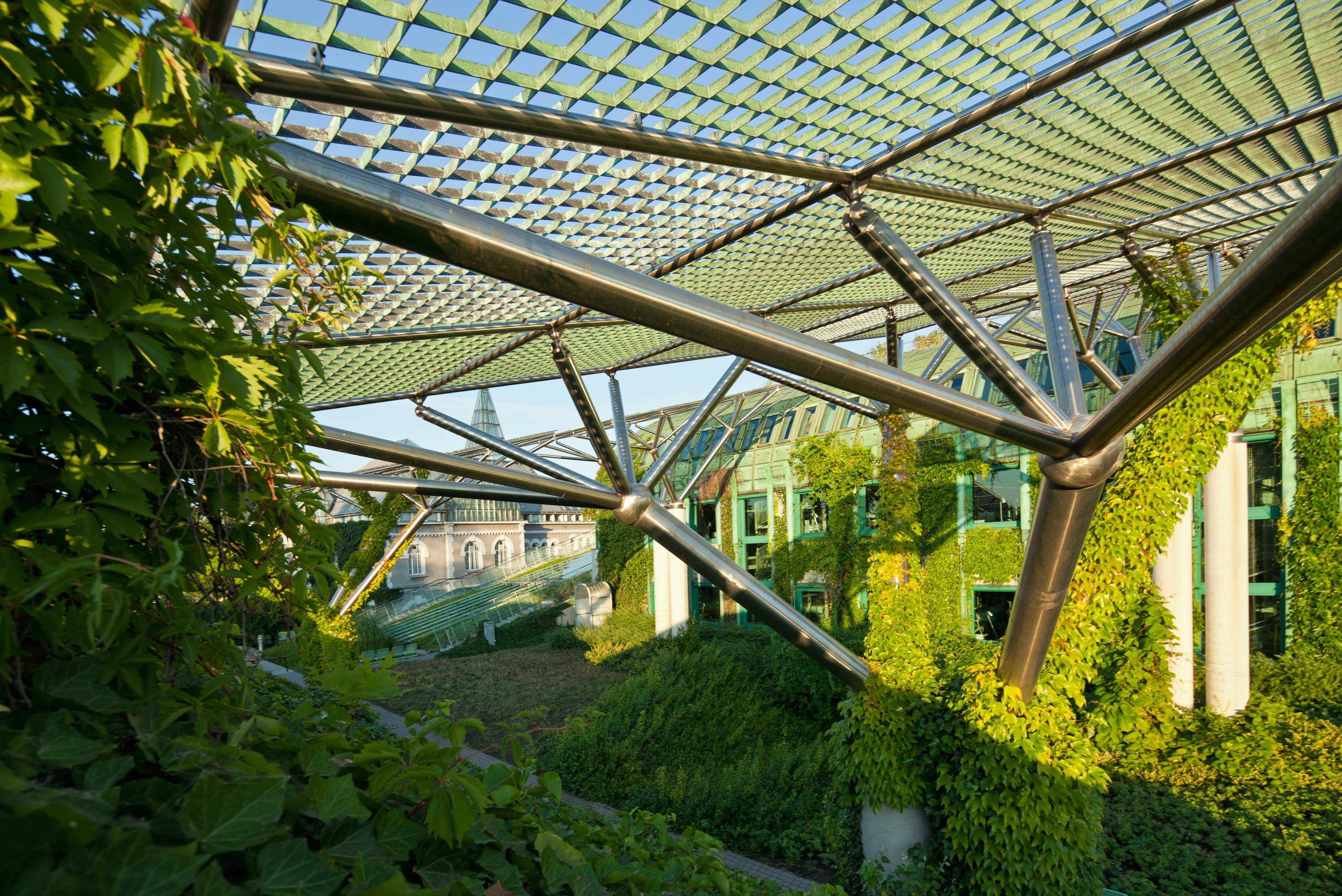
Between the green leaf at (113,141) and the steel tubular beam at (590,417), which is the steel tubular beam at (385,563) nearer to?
the steel tubular beam at (590,417)

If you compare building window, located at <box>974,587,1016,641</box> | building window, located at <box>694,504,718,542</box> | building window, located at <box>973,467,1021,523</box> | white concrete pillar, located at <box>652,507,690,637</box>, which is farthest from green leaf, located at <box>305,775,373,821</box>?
building window, located at <box>694,504,718,542</box>

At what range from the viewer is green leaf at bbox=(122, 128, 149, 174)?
1085 mm

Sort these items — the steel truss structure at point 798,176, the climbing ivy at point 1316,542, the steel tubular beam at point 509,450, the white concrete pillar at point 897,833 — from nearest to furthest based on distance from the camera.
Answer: the steel truss structure at point 798,176 < the white concrete pillar at point 897,833 < the steel tubular beam at point 509,450 < the climbing ivy at point 1316,542

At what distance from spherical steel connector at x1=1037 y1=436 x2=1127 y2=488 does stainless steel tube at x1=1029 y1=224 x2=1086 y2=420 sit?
0.73 feet

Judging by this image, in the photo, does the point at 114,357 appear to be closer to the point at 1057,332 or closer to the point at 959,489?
the point at 1057,332

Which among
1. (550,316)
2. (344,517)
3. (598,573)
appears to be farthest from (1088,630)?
(344,517)

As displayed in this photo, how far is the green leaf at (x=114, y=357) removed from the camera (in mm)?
1067

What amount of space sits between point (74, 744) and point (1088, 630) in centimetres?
610

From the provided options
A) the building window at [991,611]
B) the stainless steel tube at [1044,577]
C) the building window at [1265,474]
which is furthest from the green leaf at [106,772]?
the building window at [991,611]

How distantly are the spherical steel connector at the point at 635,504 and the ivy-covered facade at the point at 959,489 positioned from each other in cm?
679

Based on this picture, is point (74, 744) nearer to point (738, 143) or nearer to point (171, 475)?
point (171, 475)

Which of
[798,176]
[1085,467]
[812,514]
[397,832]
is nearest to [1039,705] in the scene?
[1085,467]

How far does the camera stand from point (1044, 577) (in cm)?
441

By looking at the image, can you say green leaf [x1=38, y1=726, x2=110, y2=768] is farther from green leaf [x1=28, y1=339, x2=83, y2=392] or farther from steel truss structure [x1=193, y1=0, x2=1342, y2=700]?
steel truss structure [x1=193, y1=0, x2=1342, y2=700]
